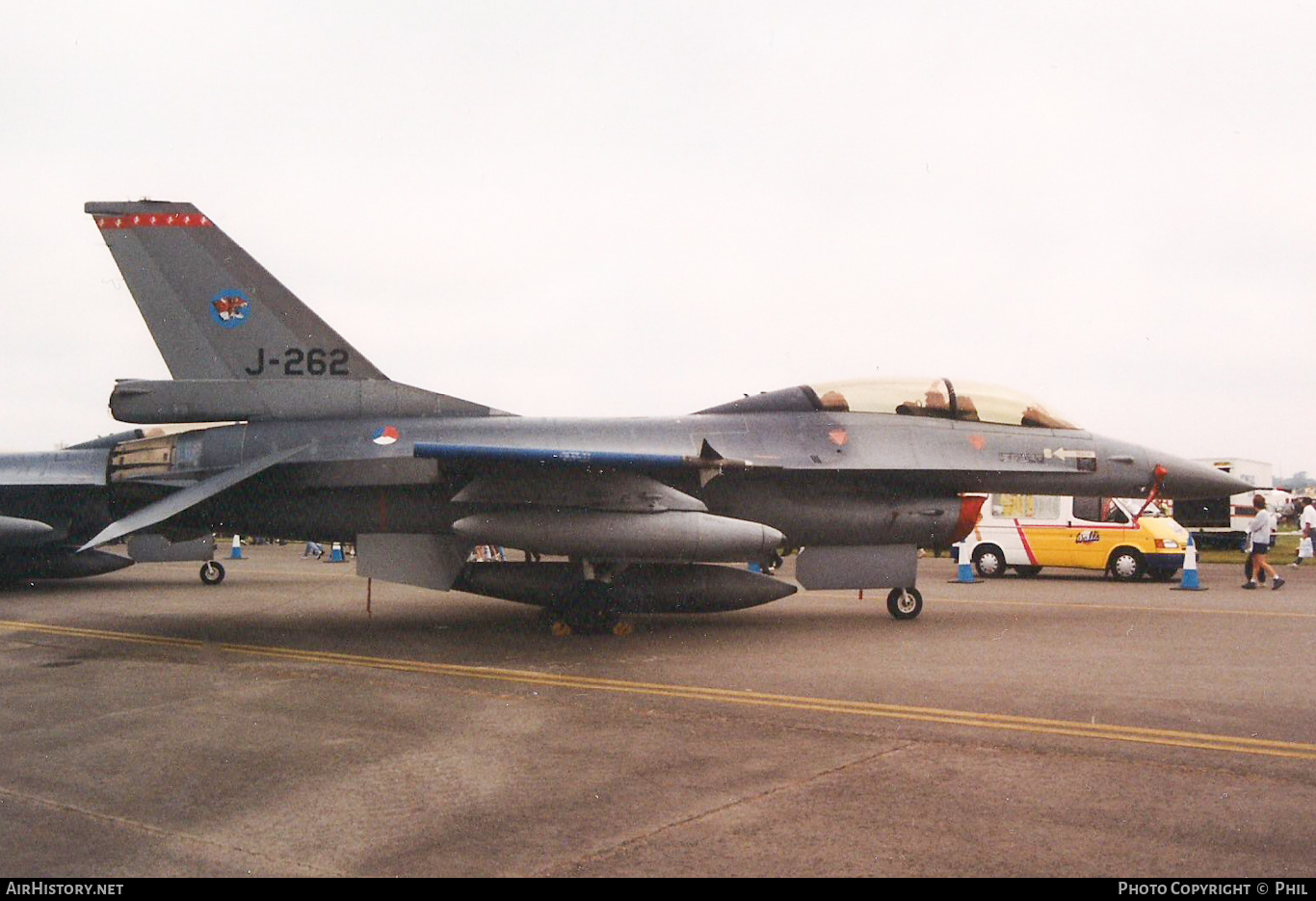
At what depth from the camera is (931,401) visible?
40.8 ft

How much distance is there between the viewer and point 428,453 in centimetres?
1019

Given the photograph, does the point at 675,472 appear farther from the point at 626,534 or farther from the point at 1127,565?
the point at 1127,565

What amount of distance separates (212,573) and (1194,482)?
1692cm

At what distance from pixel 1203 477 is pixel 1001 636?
3865mm

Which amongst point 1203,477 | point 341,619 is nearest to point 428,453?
point 341,619

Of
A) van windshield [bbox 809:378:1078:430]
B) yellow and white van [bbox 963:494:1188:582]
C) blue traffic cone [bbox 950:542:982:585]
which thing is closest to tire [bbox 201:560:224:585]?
van windshield [bbox 809:378:1078:430]

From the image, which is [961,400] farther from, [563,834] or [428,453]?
[563,834]

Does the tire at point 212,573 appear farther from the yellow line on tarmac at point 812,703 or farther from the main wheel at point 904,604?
the main wheel at point 904,604

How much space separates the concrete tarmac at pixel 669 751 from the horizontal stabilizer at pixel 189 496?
132 cm

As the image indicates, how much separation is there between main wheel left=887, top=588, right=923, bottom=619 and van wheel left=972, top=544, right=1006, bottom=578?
9.26m

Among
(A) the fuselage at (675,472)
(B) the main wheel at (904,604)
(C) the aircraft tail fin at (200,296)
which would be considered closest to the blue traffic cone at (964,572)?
(B) the main wheel at (904,604)

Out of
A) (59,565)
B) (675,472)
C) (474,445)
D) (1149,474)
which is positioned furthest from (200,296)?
(1149,474)

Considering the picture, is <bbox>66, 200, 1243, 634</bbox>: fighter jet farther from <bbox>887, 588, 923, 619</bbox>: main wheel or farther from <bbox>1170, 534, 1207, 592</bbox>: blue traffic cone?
<bbox>1170, 534, 1207, 592</bbox>: blue traffic cone
